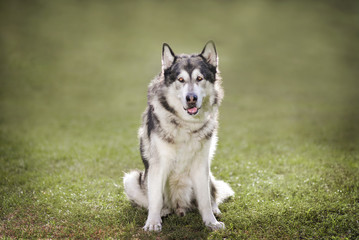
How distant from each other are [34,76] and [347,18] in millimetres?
23437

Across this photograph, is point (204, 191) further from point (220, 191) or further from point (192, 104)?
point (192, 104)

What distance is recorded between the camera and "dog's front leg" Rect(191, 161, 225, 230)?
497 cm

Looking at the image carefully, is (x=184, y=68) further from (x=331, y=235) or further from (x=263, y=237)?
(x=331, y=235)

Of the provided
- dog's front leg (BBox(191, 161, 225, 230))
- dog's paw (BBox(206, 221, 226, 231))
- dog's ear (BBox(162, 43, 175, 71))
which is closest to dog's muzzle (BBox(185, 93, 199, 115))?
dog's ear (BBox(162, 43, 175, 71))

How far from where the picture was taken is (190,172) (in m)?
5.03

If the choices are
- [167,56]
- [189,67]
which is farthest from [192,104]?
[167,56]

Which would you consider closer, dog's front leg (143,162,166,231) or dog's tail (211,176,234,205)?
dog's front leg (143,162,166,231)

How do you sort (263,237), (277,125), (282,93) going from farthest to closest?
(282,93) → (277,125) → (263,237)

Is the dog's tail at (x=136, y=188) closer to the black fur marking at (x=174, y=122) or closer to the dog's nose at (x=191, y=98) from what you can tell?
the black fur marking at (x=174, y=122)

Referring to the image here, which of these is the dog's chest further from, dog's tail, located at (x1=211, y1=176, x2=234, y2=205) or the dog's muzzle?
dog's tail, located at (x1=211, y1=176, x2=234, y2=205)

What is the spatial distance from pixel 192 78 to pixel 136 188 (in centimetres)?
200

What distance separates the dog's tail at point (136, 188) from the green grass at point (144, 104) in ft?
0.58

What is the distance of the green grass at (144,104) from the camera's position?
536cm

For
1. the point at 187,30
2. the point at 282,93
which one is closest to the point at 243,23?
the point at 187,30
